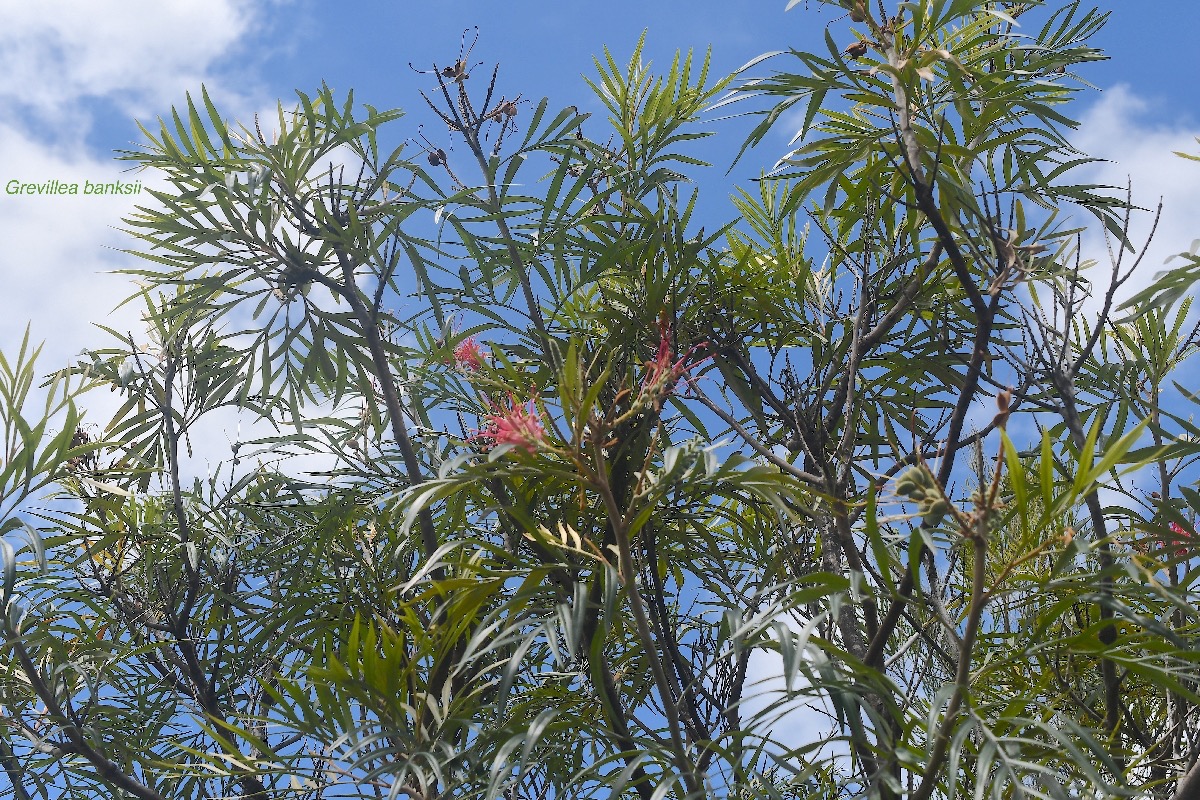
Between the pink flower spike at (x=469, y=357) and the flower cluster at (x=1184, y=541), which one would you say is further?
the pink flower spike at (x=469, y=357)

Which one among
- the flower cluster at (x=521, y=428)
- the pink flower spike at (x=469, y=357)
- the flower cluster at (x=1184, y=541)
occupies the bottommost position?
the flower cluster at (x=1184, y=541)

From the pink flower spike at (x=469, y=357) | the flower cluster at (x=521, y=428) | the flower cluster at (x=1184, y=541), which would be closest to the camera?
the flower cluster at (x=521, y=428)

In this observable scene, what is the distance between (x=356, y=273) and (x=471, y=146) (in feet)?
0.85

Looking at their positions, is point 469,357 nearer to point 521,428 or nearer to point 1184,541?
point 521,428

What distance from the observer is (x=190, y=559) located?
1.78 meters

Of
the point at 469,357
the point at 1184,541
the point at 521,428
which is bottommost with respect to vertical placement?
the point at 1184,541

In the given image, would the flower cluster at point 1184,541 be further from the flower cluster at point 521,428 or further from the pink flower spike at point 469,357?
the pink flower spike at point 469,357

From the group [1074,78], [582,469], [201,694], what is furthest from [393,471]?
[1074,78]

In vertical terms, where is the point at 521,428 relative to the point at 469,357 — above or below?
below

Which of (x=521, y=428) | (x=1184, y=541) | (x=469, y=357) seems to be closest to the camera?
(x=521, y=428)

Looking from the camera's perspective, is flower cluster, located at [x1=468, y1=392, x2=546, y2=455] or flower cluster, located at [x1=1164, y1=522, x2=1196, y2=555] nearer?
flower cluster, located at [x1=468, y1=392, x2=546, y2=455]

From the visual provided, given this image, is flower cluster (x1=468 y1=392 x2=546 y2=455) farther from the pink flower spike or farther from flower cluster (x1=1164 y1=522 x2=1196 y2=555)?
flower cluster (x1=1164 y1=522 x2=1196 y2=555)

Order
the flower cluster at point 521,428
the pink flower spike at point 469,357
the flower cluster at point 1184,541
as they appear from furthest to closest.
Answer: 1. the pink flower spike at point 469,357
2. the flower cluster at point 1184,541
3. the flower cluster at point 521,428

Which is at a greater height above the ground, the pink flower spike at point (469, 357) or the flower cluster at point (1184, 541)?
the pink flower spike at point (469, 357)
